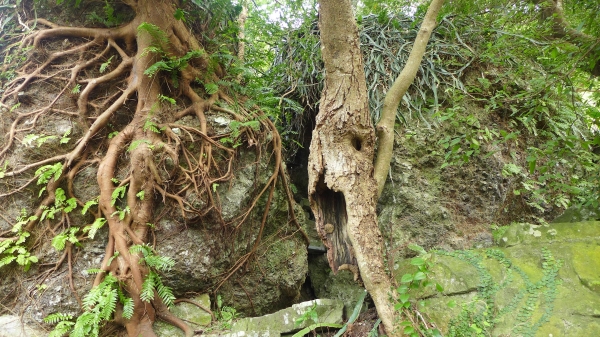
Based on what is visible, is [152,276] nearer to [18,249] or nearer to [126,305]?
[126,305]

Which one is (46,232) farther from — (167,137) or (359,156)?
(359,156)

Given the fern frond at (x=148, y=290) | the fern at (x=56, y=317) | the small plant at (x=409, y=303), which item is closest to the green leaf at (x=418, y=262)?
the small plant at (x=409, y=303)

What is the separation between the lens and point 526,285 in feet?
8.98

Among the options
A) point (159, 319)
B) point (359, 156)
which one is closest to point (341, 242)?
point (359, 156)

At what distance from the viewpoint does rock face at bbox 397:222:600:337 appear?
250cm

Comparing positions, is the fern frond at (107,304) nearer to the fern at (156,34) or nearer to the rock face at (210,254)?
the rock face at (210,254)

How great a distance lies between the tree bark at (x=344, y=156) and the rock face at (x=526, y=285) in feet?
2.02

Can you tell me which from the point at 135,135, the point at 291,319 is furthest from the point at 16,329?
the point at 291,319

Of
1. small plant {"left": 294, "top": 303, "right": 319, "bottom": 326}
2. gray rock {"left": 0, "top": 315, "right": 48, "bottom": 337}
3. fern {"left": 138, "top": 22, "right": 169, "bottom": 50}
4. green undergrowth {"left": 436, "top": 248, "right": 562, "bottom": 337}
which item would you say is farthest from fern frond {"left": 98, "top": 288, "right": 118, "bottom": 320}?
green undergrowth {"left": 436, "top": 248, "right": 562, "bottom": 337}

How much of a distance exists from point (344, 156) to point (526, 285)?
184cm

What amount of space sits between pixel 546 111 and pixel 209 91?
13.4 feet

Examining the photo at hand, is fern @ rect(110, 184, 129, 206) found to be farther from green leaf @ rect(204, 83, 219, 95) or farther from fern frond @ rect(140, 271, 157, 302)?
green leaf @ rect(204, 83, 219, 95)

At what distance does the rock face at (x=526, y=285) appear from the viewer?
2.50 m

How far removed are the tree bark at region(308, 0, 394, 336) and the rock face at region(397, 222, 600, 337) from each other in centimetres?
61
